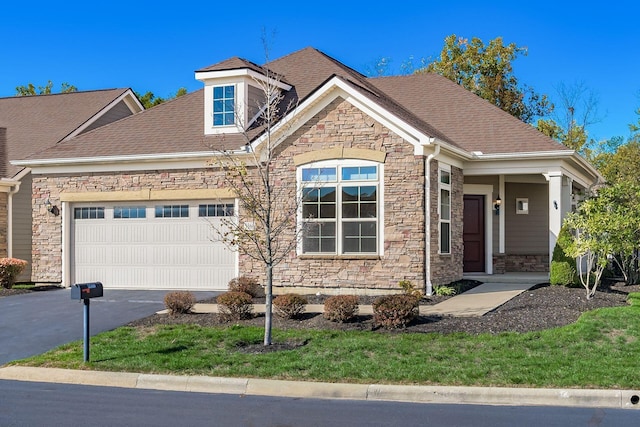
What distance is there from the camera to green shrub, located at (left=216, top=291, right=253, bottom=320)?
13.3 m

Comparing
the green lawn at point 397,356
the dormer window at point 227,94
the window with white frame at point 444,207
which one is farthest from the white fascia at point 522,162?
the green lawn at point 397,356

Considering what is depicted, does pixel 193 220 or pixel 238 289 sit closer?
pixel 238 289

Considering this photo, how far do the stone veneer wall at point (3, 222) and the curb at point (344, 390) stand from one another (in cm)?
1205

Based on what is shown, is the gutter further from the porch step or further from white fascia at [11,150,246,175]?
the porch step

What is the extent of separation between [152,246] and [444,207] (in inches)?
298

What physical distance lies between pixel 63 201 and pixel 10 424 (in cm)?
1289

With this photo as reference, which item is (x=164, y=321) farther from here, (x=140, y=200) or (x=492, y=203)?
(x=492, y=203)

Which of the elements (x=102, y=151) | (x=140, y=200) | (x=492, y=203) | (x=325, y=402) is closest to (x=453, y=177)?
(x=492, y=203)

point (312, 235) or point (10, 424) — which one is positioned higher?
point (312, 235)

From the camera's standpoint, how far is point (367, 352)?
10.5 meters

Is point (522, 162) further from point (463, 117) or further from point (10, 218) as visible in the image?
point (10, 218)

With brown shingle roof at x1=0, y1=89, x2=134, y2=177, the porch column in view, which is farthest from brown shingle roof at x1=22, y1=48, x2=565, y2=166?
brown shingle roof at x1=0, y1=89, x2=134, y2=177

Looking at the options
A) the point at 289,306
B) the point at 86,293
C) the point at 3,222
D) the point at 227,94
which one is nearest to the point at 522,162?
the point at 227,94

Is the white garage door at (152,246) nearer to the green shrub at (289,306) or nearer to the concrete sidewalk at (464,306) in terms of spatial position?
the concrete sidewalk at (464,306)
